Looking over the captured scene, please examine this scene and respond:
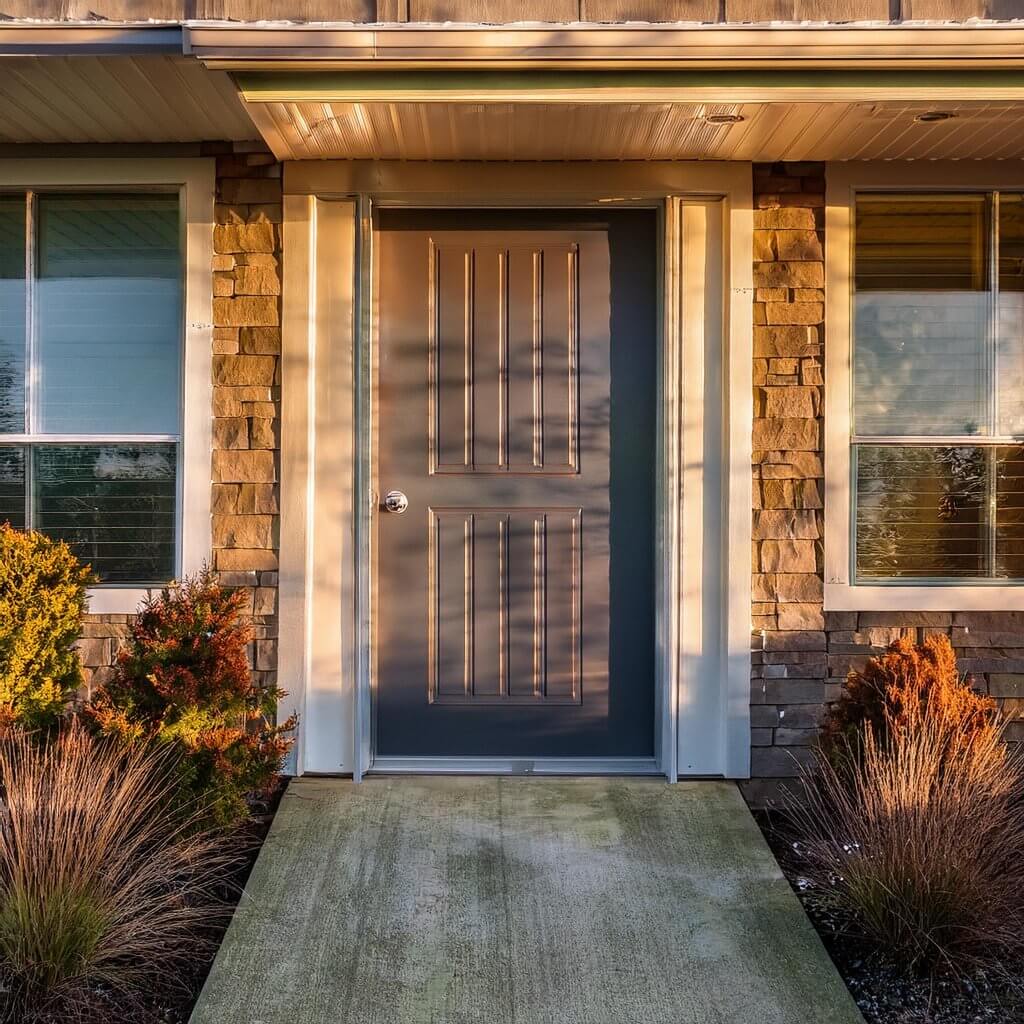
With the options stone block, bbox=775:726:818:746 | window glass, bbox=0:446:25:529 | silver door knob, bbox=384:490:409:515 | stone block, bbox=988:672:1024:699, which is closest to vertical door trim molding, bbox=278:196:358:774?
silver door knob, bbox=384:490:409:515

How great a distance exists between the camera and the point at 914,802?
8.68 ft

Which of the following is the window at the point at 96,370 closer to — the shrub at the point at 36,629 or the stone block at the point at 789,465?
the shrub at the point at 36,629

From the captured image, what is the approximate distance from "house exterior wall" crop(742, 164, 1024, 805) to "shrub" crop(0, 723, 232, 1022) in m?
2.15

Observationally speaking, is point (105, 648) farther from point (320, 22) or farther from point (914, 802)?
point (914, 802)

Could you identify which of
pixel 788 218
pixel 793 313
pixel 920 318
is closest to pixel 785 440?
pixel 793 313

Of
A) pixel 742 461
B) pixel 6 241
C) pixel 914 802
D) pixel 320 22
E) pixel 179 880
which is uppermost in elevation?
pixel 320 22

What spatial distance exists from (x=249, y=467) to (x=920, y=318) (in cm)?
280

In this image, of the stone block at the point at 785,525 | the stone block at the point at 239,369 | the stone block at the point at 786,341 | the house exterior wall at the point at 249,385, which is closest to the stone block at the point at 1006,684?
the stone block at the point at 785,525

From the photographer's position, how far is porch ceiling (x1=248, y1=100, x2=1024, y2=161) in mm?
2992

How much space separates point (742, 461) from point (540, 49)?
1693mm

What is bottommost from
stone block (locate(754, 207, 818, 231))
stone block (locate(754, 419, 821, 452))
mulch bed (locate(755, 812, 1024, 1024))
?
mulch bed (locate(755, 812, 1024, 1024))

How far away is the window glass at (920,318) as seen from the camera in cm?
366

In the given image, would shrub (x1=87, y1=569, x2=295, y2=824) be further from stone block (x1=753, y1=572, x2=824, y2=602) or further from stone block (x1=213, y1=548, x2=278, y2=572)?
stone block (x1=753, y1=572, x2=824, y2=602)

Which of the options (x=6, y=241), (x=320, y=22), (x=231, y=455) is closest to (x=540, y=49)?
(x=320, y=22)
